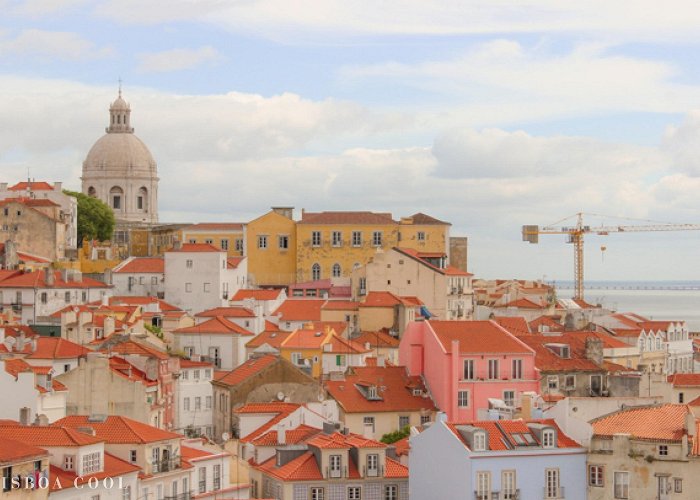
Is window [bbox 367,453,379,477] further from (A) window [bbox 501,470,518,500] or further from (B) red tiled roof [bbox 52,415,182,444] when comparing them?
(B) red tiled roof [bbox 52,415,182,444]

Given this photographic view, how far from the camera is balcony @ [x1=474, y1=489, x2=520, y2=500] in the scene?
4444cm

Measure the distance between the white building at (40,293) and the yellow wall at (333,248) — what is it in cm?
1777

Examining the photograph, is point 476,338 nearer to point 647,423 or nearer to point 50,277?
point 647,423

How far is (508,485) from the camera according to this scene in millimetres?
44906

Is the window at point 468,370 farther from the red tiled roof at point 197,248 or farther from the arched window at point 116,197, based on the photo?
the arched window at point 116,197

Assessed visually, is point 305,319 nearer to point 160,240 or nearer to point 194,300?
point 194,300

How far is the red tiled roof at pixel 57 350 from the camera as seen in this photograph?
64.7 metres

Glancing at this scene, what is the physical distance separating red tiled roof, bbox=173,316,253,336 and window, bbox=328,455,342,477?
29221 mm

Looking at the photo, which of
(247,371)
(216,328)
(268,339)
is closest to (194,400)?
(247,371)

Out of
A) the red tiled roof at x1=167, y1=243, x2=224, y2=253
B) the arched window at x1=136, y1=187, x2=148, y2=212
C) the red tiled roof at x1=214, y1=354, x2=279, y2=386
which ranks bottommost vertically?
the red tiled roof at x1=214, y1=354, x2=279, y2=386

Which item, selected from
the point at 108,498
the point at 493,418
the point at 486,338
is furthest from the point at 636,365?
the point at 108,498

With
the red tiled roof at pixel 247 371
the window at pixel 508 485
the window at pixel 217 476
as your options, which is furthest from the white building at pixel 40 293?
the window at pixel 508 485

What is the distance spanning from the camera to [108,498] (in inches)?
1657

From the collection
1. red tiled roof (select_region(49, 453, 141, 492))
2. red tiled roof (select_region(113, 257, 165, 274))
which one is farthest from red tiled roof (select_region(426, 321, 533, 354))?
red tiled roof (select_region(113, 257, 165, 274))
